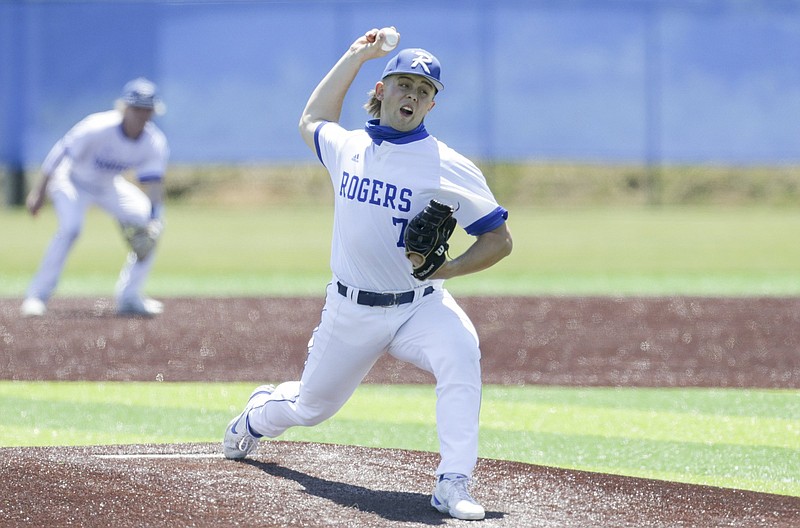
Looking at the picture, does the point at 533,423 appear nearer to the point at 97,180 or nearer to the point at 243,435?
the point at 243,435

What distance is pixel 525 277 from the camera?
1535 centimetres

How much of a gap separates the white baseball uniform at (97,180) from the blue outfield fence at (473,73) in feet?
36.6

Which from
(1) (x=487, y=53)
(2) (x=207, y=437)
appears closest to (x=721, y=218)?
(1) (x=487, y=53)

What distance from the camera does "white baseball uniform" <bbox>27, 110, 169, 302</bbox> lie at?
1140 cm

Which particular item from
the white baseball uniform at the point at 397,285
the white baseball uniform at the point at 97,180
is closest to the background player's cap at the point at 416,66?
the white baseball uniform at the point at 397,285

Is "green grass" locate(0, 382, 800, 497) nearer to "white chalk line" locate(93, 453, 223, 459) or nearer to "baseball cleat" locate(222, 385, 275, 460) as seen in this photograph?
"white chalk line" locate(93, 453, 223, 459)

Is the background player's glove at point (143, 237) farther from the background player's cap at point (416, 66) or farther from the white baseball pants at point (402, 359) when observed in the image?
the background player's cap at point (416, 66)

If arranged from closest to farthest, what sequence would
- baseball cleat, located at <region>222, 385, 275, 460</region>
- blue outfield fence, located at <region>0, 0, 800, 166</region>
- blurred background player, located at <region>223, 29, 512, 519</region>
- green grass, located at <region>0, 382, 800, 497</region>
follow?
blurred background player, located at <region>223, 29, 512, 519</region> < baseball cleat, located at <region>222, 385, 275, 460</region> < green grass, located at <region>0, 382, 800, 497</region> < blue outfield fence, located at <region>0, 0, 800, 166</region>

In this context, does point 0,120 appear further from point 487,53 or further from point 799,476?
point 799,476

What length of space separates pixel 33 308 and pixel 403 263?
282 inches

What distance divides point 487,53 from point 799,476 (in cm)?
1826

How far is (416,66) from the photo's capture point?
4.90m

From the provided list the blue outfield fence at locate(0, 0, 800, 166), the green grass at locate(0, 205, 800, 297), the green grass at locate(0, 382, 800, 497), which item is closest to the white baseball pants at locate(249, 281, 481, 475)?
the green grass at locate(0, 382, 800, 497)

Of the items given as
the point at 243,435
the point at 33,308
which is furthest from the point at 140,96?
the point at 243,435
